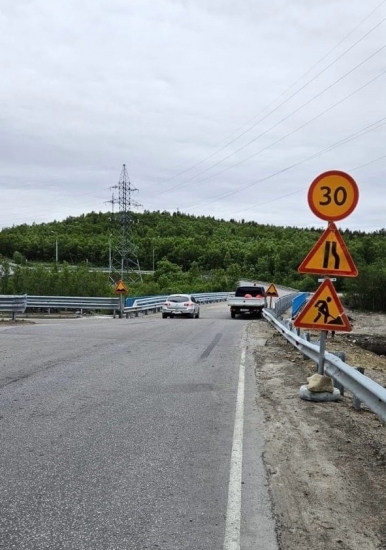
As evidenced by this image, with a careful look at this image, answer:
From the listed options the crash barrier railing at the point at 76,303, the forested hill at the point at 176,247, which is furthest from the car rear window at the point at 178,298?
the forested hill at the point at 176,247

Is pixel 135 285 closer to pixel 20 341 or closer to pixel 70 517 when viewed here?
pixel 20 341

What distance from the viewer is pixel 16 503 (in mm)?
4059

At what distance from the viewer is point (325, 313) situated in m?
7.43

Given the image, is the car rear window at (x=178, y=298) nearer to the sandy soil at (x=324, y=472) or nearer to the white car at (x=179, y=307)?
the white car at (x=179, y=307)

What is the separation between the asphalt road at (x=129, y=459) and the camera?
12.2 feet

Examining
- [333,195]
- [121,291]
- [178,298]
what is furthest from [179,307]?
[333,195]

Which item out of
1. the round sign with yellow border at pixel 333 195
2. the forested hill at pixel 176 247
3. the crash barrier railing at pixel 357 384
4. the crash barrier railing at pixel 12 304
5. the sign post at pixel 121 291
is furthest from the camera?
the forested hill at pixel 176 247

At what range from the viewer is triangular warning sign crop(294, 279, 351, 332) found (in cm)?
738

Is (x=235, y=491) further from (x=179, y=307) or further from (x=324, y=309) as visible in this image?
(x=179, y=307)

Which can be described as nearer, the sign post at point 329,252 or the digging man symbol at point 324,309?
the sign post at point 329,252

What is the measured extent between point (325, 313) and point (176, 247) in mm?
107643

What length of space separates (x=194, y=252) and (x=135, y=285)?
153 ft

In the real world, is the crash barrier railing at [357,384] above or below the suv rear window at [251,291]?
below

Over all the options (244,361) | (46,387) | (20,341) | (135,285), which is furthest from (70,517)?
(135,285)
